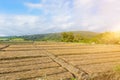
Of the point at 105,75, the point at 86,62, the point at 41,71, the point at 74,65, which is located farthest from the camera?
the point at 86,62

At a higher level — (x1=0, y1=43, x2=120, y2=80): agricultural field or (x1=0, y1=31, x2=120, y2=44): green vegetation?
(x1=0, y1=31, x2=120, y2=44): green vegetation

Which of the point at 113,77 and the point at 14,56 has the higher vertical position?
the point at 14,56

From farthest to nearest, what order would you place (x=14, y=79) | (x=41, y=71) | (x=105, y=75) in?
(x=105, y=75) → (x=41, y=71) → (x=14, y=79)

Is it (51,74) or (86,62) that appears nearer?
(51,74)

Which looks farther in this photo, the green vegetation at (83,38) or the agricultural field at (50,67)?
the green vegetation at (83,38)

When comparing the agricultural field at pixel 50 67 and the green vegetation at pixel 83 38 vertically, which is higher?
the green vegetation at pixel 83 38

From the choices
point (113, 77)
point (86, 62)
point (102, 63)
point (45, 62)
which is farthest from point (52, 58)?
Result: point (113, 77)

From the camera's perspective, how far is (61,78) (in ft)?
18.0

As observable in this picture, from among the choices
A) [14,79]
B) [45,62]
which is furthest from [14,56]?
[14,79]

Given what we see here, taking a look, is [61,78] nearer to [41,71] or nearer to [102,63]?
[41,71]

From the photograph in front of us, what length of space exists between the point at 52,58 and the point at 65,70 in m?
1.47

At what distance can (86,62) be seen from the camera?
7535 millimetres

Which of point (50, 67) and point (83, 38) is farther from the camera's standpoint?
point (83, 38)

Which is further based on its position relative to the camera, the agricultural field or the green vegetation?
the green vegetation
